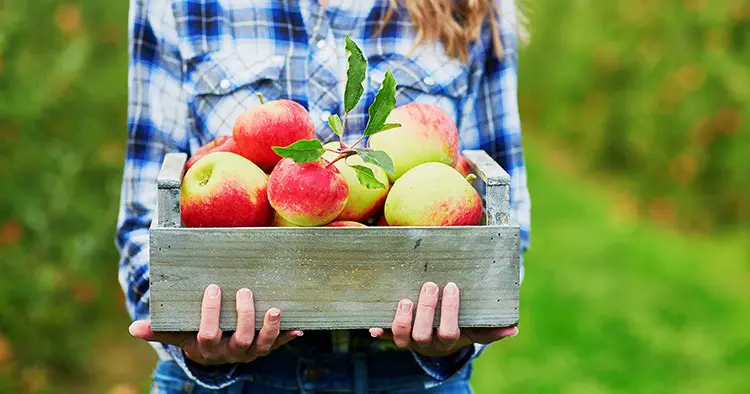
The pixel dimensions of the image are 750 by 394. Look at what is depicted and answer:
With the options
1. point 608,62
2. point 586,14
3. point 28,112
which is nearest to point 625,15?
point 608,62

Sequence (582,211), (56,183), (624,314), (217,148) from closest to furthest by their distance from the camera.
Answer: (217,148) < (56,183) < (624,314) < (582,211)

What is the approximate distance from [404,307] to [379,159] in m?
0.21

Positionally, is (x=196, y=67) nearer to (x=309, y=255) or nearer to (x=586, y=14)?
(x=309, y=255)

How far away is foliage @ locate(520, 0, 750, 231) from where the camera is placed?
6586 millimetres

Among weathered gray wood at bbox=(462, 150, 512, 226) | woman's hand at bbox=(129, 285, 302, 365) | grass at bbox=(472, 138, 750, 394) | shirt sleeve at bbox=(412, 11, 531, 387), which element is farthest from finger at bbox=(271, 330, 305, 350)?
grass at bbox=(472, 138, 750, 394)

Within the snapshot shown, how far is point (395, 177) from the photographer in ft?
4.95

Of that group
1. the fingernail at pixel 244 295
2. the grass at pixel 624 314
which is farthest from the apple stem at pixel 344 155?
the grass at pixel 624 314

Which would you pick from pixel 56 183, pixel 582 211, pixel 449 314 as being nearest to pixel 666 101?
pixel 582 211

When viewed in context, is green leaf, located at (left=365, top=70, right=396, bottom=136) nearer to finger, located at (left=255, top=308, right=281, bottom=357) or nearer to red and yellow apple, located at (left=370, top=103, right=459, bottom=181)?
red and yellow apple, located at (left=370, top=103, right=459, bottom=181)

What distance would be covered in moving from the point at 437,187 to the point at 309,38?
574 millimetres

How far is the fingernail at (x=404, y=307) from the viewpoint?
141 centimetres

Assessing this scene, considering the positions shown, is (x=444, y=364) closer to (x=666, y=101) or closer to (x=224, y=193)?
(x=224, y=193)

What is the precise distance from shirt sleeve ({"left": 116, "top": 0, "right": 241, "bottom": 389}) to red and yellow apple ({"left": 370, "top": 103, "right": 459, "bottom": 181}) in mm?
474

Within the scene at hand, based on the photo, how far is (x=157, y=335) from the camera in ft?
4.78
